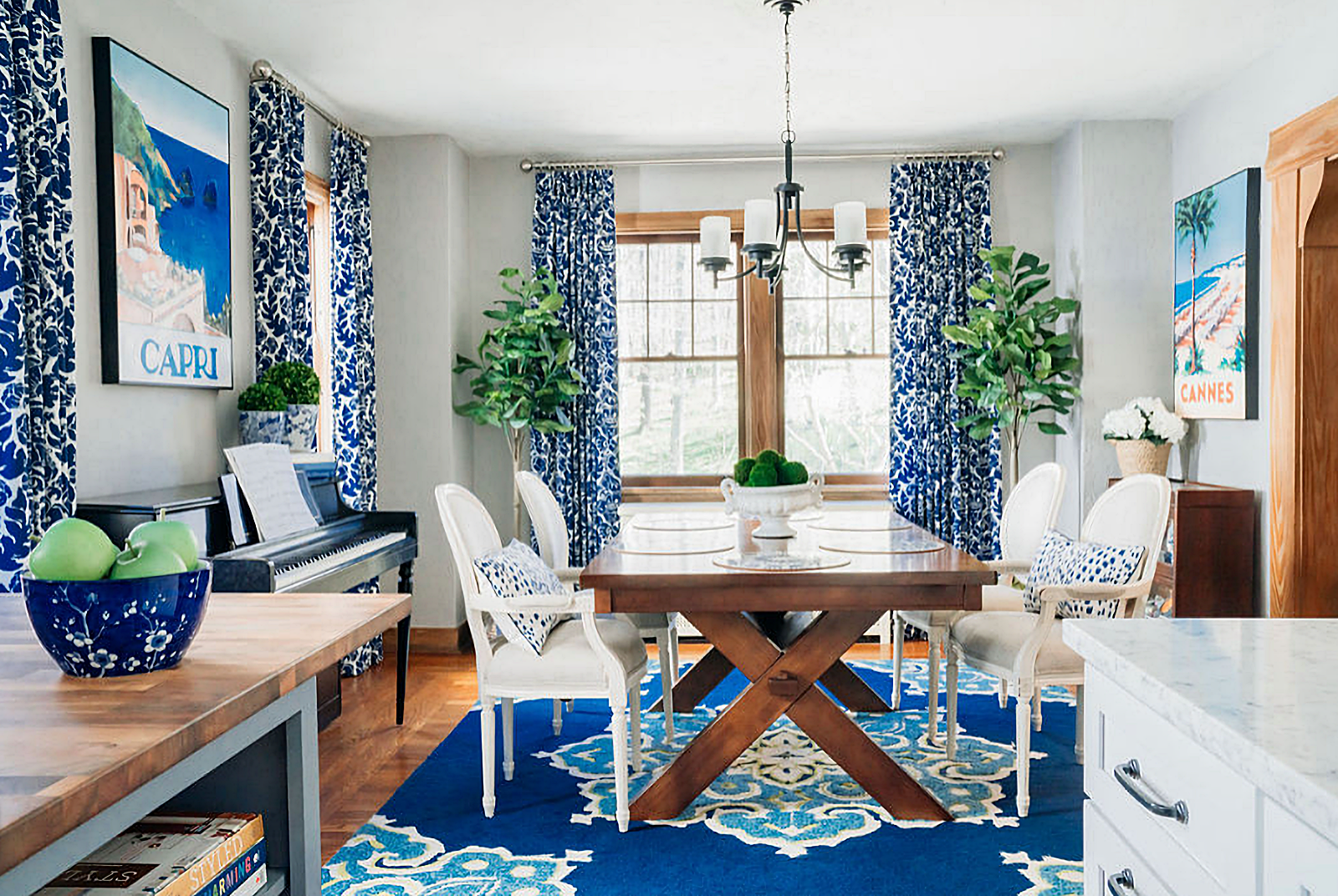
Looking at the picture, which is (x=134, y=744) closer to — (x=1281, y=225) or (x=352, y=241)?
(x=1281, y=225)

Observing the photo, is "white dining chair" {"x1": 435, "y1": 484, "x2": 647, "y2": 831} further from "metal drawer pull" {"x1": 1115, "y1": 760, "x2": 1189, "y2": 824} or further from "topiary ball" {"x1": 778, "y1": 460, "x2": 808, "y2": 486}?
"metal drawer pull" {"x1": 1115, "y1": 760, "x2": 1189, "y2": 824}

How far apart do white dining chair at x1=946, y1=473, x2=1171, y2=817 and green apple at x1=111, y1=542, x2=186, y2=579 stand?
2579mm

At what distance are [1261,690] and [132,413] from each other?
11.0 ft

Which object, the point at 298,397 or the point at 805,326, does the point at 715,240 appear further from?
the point at 805,326

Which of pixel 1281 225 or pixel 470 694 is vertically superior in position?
pixel 1281 225

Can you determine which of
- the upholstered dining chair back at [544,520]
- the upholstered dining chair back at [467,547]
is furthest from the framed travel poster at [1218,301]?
the upholstered dining chair back at [467,547]

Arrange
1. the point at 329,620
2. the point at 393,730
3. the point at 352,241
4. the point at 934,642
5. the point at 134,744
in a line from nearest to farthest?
1. the point at 134,744
2. the point at 329,620
3. the point at 934,642
4. the point at 393,730
5. the point at 352,241

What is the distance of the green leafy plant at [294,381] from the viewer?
404cm

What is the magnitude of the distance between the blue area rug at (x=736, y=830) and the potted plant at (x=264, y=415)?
135 cm

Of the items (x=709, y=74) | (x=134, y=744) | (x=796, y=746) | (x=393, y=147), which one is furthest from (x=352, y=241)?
(x=134, y=744)

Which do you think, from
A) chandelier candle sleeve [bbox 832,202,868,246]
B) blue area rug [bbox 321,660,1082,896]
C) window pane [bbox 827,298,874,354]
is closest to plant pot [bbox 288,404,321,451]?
blue area rug [bbox 321,660,1082,896]

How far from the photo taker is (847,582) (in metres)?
2.96

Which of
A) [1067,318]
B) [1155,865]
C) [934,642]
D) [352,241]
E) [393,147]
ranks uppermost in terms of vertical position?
[393,147]

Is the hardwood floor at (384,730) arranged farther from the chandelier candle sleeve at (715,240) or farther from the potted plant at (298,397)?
the chandelier candle sleeve at (715,240)
